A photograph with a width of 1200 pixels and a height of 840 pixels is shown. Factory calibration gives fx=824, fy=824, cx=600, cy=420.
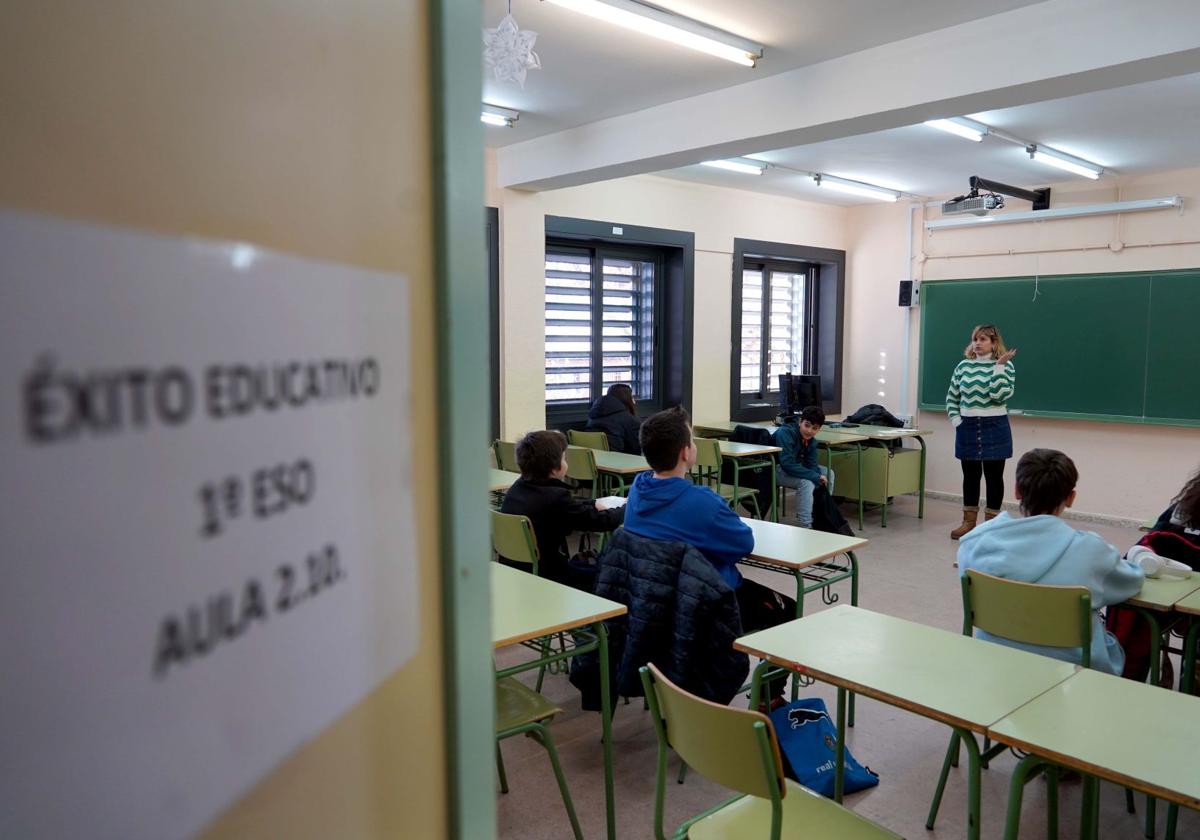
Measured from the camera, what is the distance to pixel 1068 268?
696 centimetres

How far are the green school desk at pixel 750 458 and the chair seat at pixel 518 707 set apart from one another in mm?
3272

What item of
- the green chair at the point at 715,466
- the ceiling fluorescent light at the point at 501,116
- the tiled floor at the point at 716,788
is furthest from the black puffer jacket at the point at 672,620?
the ceiling fluorescent light at the point at 501,116

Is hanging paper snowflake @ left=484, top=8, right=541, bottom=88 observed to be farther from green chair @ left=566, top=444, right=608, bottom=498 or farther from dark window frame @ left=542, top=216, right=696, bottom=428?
dark window frame @ left=542, top=216, right=696, bottom=428

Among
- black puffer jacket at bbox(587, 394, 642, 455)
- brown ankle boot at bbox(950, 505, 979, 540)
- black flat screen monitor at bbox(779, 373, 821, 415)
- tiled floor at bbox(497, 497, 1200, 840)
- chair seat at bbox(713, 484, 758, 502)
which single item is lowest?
tiled floor at bbox(497, 497, 1200, 840)

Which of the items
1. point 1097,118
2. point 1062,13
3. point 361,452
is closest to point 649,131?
point 1062,13

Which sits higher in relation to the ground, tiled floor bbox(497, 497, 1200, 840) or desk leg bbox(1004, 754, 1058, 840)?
desk leg bbox(1004, 754, 1058, 840)

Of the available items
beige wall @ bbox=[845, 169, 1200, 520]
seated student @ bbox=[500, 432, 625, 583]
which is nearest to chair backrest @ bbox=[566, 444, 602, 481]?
seated student @ bbox=[500, 432, 625, 583]

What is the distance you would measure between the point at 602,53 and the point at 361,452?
3.95 meters

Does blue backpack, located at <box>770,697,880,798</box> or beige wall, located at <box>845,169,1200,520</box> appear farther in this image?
beige wall, located at <box>845,169,1200,520</box>

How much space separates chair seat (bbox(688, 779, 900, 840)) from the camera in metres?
1.64

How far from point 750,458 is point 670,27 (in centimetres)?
335

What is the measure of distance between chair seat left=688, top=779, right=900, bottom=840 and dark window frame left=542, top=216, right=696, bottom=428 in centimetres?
499

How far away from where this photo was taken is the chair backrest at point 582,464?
513cm

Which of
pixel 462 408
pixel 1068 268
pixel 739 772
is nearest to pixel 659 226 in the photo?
pixel 1068 268
